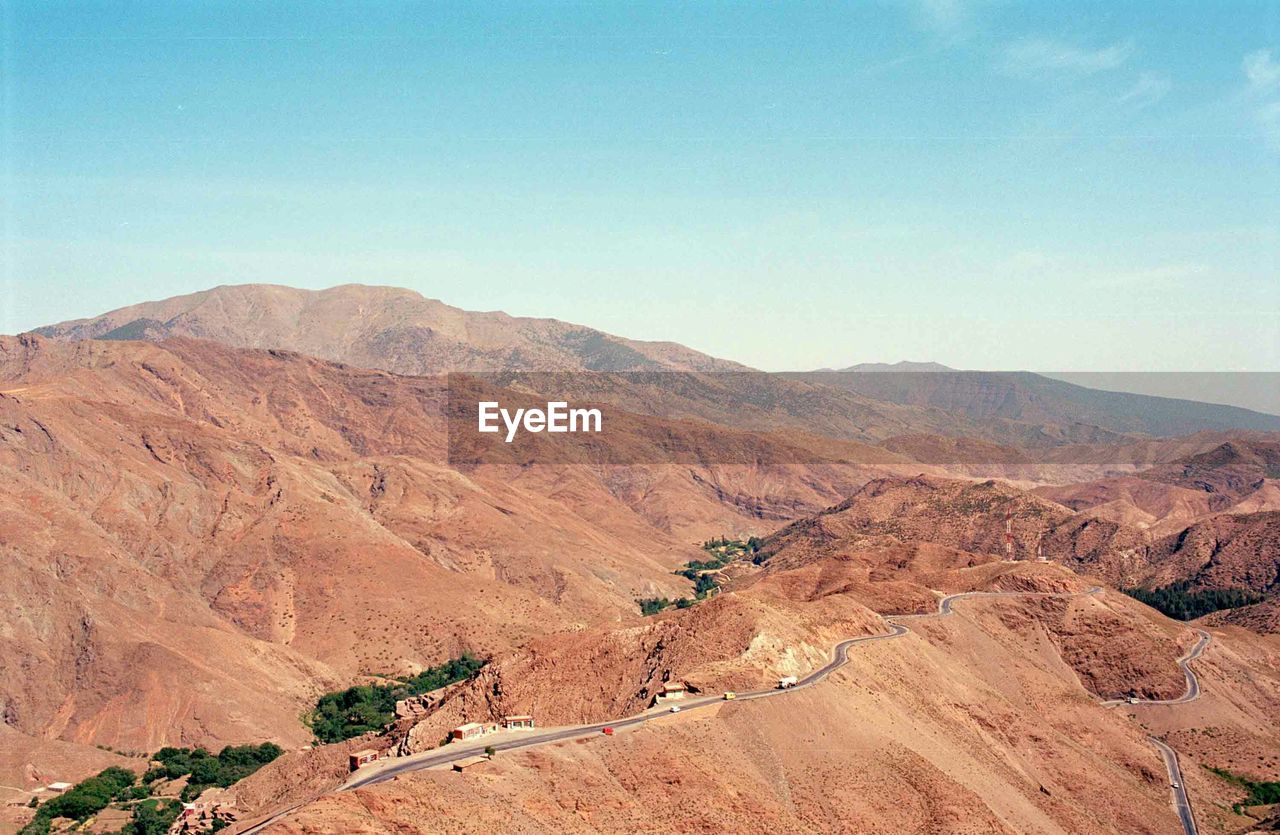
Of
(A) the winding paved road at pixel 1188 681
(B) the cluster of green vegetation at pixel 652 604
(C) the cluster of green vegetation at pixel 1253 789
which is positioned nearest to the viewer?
(C) the cluster of green vegetation at pixel 1253 789

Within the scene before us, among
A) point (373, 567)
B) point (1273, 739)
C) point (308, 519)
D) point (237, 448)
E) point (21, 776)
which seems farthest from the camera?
point (237, 448)

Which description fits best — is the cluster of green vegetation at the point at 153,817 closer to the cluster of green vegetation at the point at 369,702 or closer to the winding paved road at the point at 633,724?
the cluster of green vegetation at the point at 369,702

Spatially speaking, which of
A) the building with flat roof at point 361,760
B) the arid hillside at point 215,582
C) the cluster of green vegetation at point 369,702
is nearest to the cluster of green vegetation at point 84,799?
the arid hillside at point 215,582

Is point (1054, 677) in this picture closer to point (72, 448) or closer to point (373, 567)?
point (373, 567)

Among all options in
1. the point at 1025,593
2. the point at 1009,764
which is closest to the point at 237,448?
the point at 1025,593

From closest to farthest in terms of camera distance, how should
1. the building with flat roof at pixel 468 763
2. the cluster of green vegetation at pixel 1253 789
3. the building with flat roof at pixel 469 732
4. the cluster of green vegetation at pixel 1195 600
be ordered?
the building with flat roof at pixel 468 763
the building with flat roof at pixel 469 732
the cluster of green vegetation at pixel 1253 789
the cluster of green vegetation at pixel 1195 600

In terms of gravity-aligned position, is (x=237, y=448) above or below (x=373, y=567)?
above
